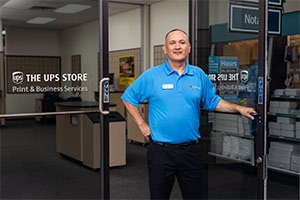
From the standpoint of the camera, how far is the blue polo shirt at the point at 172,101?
256cm

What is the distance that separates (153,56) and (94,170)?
17.5ft

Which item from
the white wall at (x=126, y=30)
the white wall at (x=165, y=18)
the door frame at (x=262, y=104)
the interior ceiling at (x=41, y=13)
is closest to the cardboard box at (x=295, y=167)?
the door frame at (x=262, y=104)

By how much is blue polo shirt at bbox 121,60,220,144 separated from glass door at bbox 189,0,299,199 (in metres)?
0.60

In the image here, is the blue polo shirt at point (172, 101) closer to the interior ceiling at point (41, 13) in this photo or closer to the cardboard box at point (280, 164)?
the interior ceiling at point (41, 13)

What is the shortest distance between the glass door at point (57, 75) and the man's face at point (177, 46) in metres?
0.70

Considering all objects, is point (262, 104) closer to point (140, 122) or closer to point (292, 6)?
point (140, 122)

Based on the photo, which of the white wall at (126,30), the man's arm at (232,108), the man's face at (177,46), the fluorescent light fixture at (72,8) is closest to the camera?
the man's face at (177,46)

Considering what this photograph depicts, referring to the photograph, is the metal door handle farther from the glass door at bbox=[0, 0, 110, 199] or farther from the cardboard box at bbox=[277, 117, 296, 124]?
the cardboard box at bbox=[277, 117, 296, 124]

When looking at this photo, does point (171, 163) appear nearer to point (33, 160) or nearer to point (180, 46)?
point (180, 46)

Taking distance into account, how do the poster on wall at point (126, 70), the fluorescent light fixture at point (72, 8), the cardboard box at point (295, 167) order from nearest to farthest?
the fluorescent light fixture at point (72, 8), the cardboard box at point (295, 167), the poster on wall at point (126, 70)

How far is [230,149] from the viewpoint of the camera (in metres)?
3.73

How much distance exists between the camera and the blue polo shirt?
8.39 feet

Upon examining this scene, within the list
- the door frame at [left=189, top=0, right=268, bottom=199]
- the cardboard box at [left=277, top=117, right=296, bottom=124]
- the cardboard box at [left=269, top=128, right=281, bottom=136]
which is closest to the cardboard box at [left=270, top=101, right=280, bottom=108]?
the cardboard box at [left=277, top=117, right=296, bottom=124]

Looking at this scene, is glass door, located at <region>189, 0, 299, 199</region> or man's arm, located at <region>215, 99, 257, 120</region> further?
glass door, located at <region>189, 0, 299, 199</region>
